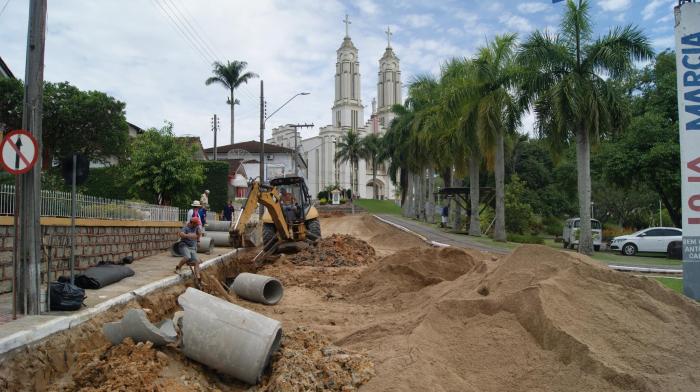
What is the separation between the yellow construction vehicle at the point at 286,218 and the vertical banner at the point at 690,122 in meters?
10.9

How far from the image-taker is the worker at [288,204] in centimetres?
1947

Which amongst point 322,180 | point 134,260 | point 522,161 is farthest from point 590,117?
point 322,180

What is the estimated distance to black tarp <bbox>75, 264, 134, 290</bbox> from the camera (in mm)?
9938

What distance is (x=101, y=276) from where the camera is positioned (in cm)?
1030

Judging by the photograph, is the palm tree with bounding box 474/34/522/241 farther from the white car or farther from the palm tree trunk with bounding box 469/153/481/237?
the white car

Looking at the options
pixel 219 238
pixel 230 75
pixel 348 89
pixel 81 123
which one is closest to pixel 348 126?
pixel 348 89

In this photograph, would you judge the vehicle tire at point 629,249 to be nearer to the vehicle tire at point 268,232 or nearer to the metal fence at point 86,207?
the vehicle tire at point 268,232

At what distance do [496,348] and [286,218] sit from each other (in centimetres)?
1348

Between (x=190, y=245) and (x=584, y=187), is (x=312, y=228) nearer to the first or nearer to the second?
(x=190, y=245)

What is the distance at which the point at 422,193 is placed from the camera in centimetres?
4869

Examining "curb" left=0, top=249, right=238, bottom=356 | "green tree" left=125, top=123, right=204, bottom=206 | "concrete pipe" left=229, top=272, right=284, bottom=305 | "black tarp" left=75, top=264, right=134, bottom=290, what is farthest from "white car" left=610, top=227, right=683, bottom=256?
"black tarp" left=75, top=264, right=134, bottom=290

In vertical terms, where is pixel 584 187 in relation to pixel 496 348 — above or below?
above

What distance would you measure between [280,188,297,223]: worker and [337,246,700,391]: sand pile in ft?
37.4

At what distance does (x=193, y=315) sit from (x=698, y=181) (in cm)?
922
